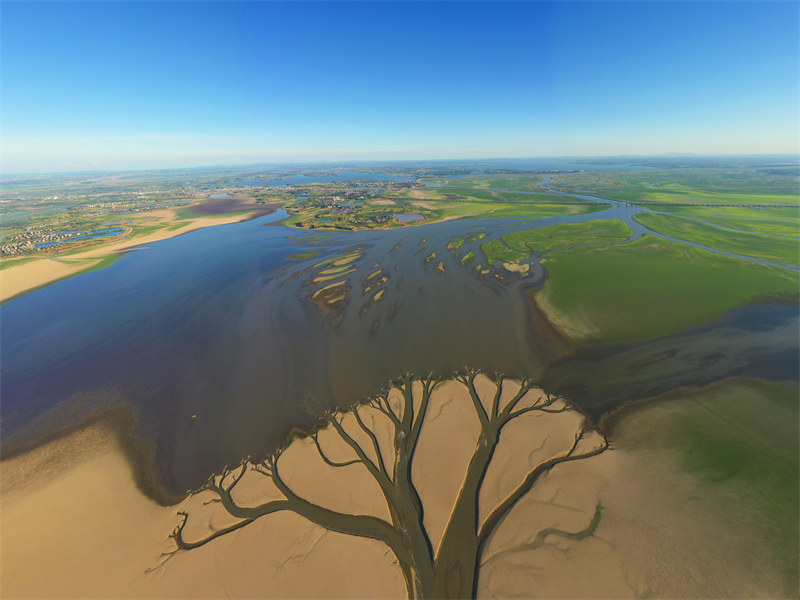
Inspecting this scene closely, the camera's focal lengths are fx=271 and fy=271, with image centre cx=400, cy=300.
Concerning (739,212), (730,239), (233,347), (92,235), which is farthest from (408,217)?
(739,212)

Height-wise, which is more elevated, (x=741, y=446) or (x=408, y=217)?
(x=408, y=217)

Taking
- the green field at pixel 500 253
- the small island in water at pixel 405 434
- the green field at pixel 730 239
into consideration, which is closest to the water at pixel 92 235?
the small island in water at pixel 405 434

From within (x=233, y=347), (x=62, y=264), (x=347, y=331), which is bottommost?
(x=233, y=347)

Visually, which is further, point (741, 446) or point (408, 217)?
point (408, 217)

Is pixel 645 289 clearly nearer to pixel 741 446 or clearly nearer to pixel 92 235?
pixel 741 446

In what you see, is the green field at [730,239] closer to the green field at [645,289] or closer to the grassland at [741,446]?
the green field at [645,289]

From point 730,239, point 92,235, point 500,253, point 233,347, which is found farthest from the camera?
point 92,235
